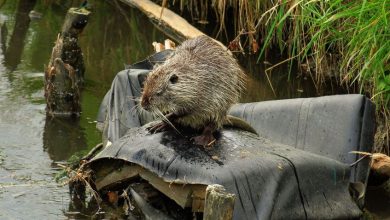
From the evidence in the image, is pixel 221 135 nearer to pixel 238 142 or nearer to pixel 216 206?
pixel 238 142

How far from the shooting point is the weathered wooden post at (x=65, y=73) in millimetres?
7281

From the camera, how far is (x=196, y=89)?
16.5 ft

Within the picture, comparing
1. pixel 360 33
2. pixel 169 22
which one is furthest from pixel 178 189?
pixel 169 22

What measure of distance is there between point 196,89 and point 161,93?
197mm

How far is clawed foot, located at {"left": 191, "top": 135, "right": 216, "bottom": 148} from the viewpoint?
5.03m

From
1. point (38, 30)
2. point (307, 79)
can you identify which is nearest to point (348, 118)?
point (307, 79)

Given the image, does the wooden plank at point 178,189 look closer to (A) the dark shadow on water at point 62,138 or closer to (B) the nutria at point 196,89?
(B) the nutria at point 196,89

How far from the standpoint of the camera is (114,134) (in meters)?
6.04

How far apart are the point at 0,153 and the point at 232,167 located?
229 centimetres

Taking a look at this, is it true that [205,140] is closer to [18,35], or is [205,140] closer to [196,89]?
[196,89]

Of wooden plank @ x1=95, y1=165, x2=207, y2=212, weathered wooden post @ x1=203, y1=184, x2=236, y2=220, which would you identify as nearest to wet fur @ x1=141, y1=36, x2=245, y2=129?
wooden plank @ x1=95, y1=165, x2=207, y2=212

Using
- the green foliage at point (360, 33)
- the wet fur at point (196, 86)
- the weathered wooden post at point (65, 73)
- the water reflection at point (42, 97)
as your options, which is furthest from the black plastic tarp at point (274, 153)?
the weathered wooden post at point (65, 73)

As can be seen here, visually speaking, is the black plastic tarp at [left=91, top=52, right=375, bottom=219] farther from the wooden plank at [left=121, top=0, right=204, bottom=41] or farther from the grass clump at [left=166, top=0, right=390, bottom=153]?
the wooden plank at [left=121, top=0, right=204, bottom=41]

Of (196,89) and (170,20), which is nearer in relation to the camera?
(196,89)
